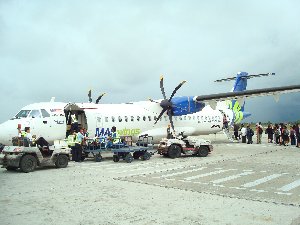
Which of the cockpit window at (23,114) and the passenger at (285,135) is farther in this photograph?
the passenger at (285,135)

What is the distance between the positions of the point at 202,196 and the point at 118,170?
577 centimetres

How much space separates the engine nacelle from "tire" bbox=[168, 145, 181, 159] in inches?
229

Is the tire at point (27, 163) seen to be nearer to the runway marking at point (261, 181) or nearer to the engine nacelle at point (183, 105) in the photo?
the runway marking at point (261, 181)

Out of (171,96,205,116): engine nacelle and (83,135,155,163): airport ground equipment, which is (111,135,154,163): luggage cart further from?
(171,96,205,116): engine nacelle

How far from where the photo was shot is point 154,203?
7676 mm

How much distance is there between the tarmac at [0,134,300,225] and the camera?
6488 mm

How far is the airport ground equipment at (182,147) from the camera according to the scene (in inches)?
691

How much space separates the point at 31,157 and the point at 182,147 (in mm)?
8265

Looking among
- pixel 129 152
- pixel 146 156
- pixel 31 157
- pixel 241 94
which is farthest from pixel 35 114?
pixel 241 94

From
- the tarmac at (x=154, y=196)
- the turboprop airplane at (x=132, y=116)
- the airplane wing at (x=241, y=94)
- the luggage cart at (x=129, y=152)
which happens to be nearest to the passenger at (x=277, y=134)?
the turboprop airplane at (x=132, y=116)

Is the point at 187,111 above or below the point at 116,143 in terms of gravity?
above

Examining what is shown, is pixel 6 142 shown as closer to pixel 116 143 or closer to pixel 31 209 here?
pixel 116 143

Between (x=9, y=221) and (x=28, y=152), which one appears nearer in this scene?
(x=9, y=221)

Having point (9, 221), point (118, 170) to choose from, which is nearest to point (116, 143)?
point (118, 170)
